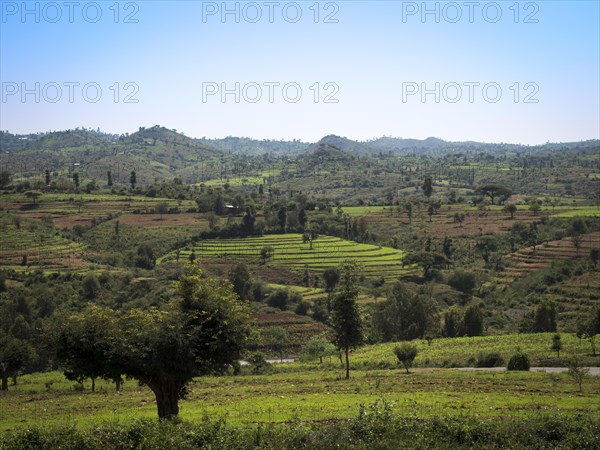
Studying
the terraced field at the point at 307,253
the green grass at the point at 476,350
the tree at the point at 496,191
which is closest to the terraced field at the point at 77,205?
the terraced field at the point at 307,253

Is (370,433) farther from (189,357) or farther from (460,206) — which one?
(460,206)

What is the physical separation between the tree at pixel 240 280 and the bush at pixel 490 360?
47492mm

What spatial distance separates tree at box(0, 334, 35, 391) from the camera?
49031mm

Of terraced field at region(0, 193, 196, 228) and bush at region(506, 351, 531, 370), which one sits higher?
terraced field at region(0, 193, 196, 228)

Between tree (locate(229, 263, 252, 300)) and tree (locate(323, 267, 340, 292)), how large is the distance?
1240 cm

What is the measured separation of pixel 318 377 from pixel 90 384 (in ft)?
59.5

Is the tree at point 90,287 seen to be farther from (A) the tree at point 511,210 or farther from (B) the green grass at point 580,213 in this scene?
(B) the green grass at point 580,213

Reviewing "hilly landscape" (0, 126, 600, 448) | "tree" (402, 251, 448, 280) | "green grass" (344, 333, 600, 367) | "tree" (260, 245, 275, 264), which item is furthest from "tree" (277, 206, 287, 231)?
"green grass" (344, 333, 600, 367)

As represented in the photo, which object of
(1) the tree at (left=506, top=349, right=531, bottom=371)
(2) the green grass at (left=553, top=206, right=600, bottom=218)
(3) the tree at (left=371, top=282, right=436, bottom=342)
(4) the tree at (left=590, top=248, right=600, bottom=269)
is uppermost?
(2) the green grass at (left=553, top=206, right=600, bottom=218)

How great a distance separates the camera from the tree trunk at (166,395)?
24.3 m

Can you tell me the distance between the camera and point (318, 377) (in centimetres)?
4419

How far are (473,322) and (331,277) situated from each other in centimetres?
3022

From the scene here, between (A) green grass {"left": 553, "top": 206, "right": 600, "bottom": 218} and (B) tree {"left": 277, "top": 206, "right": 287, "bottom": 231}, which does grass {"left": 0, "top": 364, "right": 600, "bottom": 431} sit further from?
(A) green grass {"left": 553, "top": 206, "right": 600, "bottom": 218}

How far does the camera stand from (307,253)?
111 m
